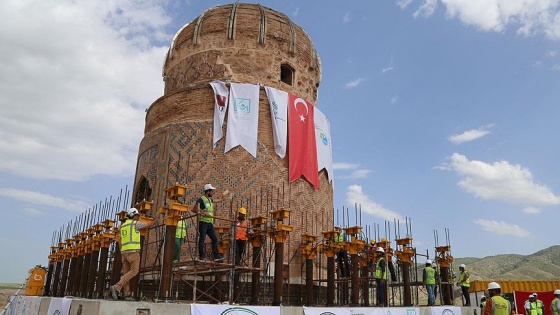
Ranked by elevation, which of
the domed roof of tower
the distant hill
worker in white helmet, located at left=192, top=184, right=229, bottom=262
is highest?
the domed roof of tower

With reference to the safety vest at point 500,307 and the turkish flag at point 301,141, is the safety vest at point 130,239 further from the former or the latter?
the turkish flag at point 301,141

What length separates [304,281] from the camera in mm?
14094

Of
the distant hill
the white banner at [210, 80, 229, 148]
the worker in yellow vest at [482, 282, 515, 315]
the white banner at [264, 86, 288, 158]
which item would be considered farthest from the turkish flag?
the distant hill

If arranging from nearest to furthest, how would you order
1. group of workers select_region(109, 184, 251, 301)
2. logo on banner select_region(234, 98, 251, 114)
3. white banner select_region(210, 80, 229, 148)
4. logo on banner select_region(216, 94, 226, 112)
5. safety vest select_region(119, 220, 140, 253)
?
group of workers select_region(109, 184, 251, 301), safety vest select_region(119, 220, 140, 253), white banner select_region(210, 80, 229, 148), logo on banner select_region(216, 94, 226, 112), logo on banner select_region(234, 98, 251, 114)

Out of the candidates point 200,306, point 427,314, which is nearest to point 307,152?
point 427,314

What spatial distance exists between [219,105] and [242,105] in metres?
0.76

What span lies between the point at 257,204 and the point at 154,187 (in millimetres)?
3461

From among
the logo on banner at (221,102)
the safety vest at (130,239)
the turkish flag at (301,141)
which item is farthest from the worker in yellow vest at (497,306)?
the logo on banner at (221,102)

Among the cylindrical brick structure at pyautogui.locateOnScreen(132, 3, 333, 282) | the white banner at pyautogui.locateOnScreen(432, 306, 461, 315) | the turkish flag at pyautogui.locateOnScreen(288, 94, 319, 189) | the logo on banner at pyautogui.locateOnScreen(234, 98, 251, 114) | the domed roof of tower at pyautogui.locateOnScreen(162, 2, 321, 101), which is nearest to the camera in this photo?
the white banner at pyautogui.locateOnScreen(432, 306, 461, 315)

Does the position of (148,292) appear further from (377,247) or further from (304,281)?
(377,247)

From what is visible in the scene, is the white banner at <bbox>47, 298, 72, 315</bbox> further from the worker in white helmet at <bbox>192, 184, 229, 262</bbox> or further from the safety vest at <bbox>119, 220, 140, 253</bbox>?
the worker in white helmet at <bbox>192, 184, 229, 262</bbox>

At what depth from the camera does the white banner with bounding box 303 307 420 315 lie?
9372 millimetres

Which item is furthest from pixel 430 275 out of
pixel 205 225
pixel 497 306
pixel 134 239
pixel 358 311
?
pixel 134 239

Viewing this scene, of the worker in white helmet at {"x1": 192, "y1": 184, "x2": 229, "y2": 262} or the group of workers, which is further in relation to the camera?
the worker in white helmet at {"x1": 192, "y1": 184, "x2": 229, "y2": 262}
